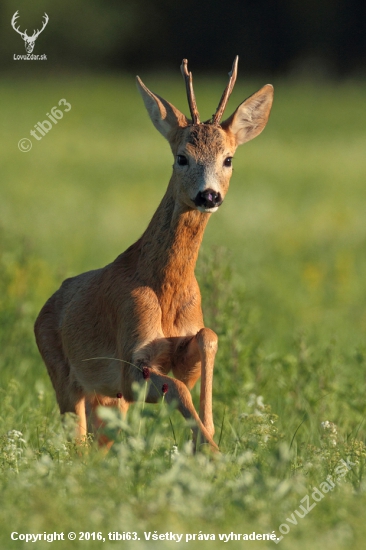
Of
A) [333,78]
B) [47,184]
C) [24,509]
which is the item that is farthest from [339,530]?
[333,78]

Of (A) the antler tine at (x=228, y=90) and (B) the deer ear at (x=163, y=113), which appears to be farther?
(B) the deer ear at (x=163, y=113)

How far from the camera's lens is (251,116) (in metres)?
6.79

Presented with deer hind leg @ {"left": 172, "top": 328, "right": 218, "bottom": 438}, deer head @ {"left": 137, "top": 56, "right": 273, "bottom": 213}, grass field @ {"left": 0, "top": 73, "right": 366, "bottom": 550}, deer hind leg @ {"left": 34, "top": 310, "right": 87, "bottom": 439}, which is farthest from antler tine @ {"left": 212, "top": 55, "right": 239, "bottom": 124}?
deer hind leg @ {"left": 34, "top": 310, "right": 87, "bottom": 439}

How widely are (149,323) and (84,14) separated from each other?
48.6m

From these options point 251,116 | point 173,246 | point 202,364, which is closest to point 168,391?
point 202,364

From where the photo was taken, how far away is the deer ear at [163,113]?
6.54m

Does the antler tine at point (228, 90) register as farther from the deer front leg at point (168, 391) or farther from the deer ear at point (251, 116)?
the deer front leg at point (168, 391)

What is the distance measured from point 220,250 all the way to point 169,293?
186 cm

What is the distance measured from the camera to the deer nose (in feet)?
19.0

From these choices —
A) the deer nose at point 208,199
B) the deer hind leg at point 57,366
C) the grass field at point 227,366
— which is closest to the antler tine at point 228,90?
the deer nose at point 208,199

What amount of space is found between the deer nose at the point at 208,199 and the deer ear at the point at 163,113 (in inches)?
31.1

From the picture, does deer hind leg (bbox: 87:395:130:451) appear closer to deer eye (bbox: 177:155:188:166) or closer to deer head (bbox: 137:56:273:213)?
deer head (bbox: 137:56:273:213)

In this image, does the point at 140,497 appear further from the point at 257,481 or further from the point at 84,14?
the point at 84,14

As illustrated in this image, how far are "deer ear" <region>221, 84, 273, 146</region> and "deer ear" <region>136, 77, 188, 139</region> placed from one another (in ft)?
0.90
